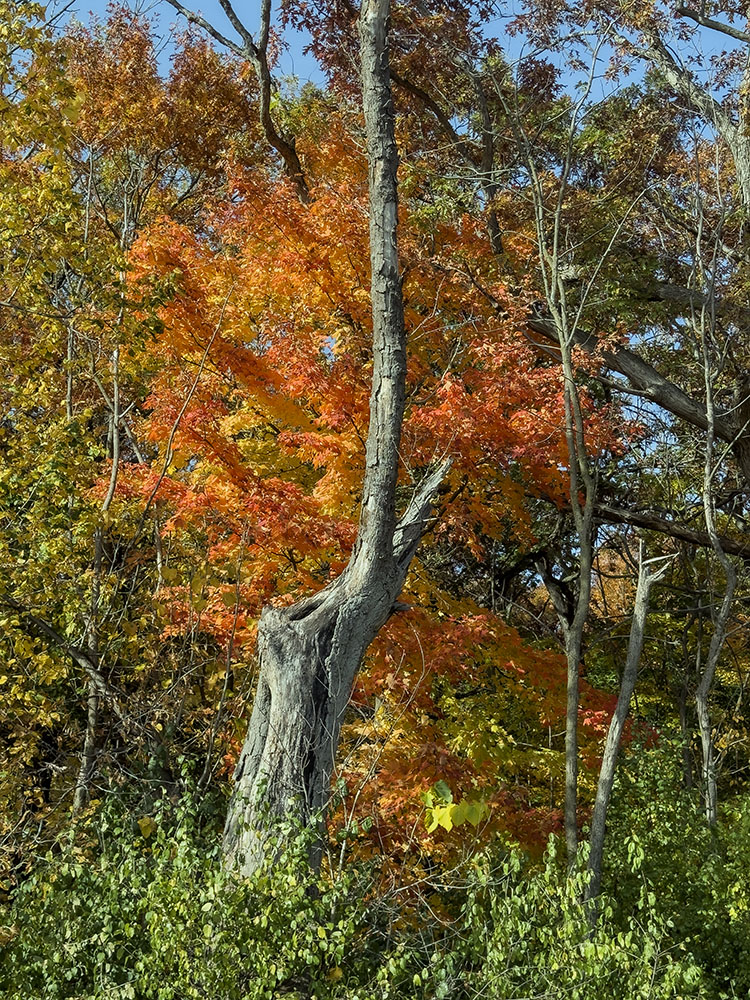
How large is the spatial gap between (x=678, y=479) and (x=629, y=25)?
235 inches

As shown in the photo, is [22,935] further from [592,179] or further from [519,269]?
[592,179]

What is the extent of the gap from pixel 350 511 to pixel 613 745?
3006 millimetres

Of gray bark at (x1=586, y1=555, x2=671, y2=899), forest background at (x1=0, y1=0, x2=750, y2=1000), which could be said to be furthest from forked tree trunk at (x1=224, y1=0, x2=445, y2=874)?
gray bark at (x1=586, y1=555, x2=671, y2=899)

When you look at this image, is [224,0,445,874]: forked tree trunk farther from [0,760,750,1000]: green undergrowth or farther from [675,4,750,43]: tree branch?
[675,4,750,43]: tree branch

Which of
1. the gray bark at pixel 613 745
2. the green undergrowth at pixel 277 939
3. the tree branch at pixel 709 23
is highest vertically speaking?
the tree branch at pixel 709 23

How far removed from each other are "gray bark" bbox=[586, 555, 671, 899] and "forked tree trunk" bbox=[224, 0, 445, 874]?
1817mm

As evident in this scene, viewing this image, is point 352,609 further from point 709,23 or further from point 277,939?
point 709,23

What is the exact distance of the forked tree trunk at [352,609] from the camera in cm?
547

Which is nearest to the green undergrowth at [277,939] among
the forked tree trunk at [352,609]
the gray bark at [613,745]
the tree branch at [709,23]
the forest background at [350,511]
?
the forest background at [350,511]

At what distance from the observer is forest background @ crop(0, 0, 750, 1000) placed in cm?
450

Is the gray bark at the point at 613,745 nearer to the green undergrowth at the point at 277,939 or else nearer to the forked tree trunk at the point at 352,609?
the green undergrowth at the point at 277,939

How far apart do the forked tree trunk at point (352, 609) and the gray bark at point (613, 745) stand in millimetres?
1817

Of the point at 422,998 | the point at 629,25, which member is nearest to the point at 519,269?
the point at 629,25

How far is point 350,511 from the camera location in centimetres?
834
